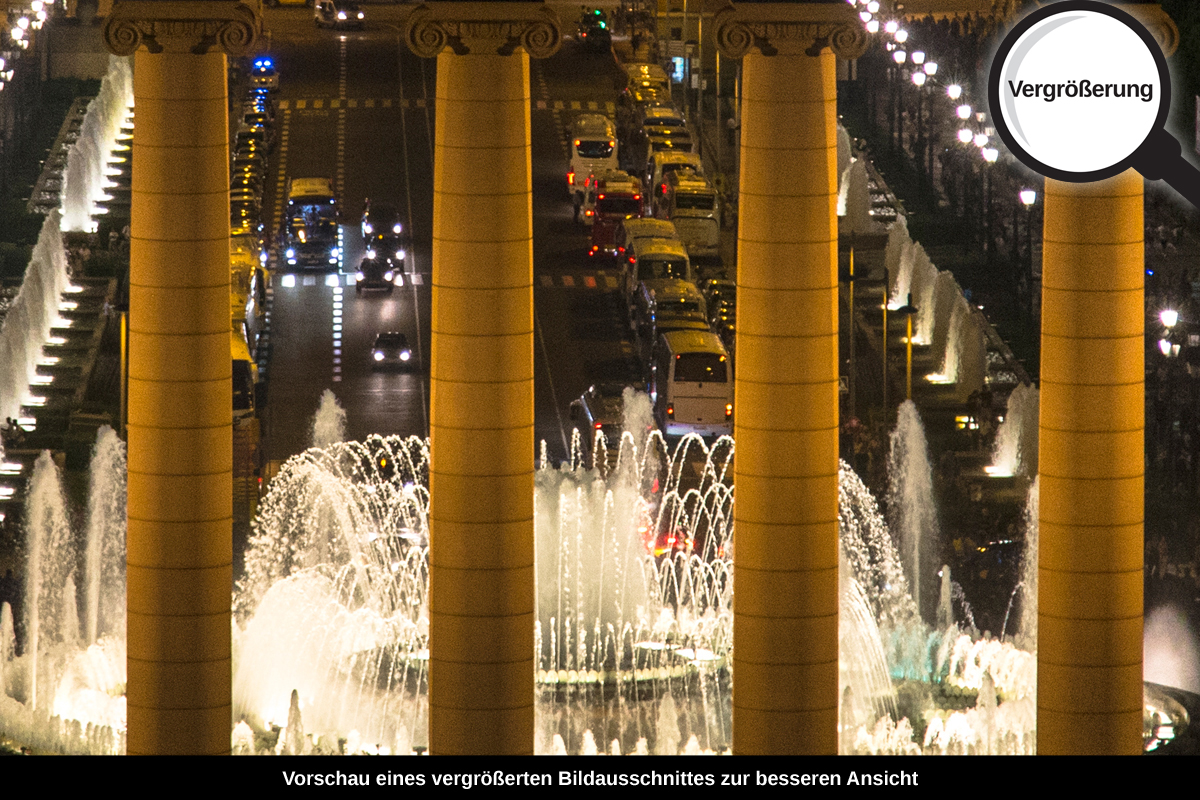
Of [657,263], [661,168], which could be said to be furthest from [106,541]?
[661,168]

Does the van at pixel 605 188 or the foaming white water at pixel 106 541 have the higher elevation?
the van at pixel 605 188

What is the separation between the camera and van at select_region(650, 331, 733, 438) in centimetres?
7725

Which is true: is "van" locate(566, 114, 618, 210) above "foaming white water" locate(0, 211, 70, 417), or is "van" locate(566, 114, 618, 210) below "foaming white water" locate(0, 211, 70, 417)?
above

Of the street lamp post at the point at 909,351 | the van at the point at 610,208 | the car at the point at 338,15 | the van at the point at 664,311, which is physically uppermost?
the car at the point at 338,15

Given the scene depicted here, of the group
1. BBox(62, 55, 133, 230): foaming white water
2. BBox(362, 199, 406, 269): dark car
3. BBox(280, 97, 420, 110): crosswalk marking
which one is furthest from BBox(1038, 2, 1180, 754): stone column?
BBox(280, 97, 420, 110): crosswalk marking

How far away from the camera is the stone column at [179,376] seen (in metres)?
30.9

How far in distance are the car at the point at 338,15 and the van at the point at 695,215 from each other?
37991 millimetres

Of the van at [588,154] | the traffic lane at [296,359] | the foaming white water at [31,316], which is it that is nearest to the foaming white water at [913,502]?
the traffic lane at [296,359]

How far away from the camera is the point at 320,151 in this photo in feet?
379

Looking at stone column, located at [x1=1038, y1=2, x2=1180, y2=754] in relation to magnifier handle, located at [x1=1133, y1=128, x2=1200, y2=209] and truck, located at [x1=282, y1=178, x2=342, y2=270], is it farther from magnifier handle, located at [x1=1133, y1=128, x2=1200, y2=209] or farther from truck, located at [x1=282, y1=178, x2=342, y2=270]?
truck, located at [x1=282, y1=178, x2=342, y2=270]

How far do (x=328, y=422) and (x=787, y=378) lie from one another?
46.4 m

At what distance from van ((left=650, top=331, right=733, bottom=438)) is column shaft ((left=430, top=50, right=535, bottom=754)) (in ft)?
149

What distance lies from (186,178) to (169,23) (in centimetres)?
155

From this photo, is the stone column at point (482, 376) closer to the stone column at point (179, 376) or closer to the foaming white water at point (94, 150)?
the stone column at point (179, 376)
